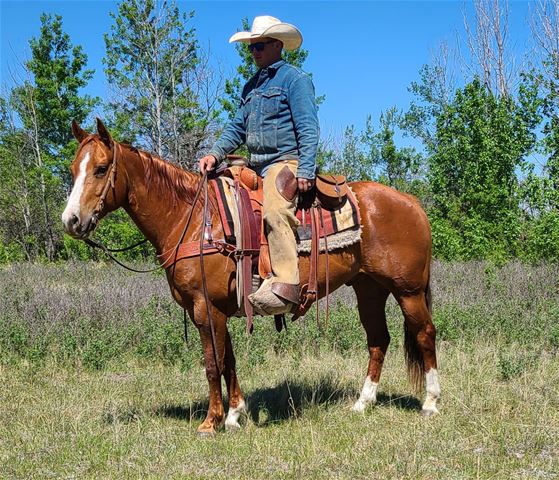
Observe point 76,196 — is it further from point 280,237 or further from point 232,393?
point 232,393

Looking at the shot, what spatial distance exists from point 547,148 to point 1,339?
12.0 m

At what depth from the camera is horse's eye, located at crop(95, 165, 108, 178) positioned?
13.7ft

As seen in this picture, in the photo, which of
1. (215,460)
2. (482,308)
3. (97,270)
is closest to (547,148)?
(482,308)

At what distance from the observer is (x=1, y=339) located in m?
6.95

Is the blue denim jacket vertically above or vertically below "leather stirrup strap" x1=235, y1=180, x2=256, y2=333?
above

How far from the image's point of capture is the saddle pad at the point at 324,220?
451 centimetres

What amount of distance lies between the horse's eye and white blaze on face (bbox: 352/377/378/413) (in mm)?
2968

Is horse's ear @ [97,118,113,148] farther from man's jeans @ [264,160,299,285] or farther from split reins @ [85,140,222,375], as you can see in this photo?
man's jeans @ [264,160,299,285]

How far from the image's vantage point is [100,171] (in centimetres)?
421

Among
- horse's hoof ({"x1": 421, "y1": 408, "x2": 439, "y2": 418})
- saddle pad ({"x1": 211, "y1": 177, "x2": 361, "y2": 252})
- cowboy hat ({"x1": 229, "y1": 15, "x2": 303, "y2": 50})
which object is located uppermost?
cowboy hat ({"x1": 229, "y1": 15, "x2": 303, "y2": 50})

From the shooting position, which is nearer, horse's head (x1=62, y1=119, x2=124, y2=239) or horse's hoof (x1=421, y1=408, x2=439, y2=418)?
horse's head (x1=62, y1=119, x2=124, y2=239)

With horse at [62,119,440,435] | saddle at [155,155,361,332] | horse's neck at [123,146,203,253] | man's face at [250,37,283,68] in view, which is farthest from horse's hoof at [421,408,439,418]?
man's face at [250,37,283,68]

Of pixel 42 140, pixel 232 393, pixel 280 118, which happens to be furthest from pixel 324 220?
pixel 42 140

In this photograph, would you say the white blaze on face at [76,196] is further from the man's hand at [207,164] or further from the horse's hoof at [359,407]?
the horse's hoof at [359,407]
